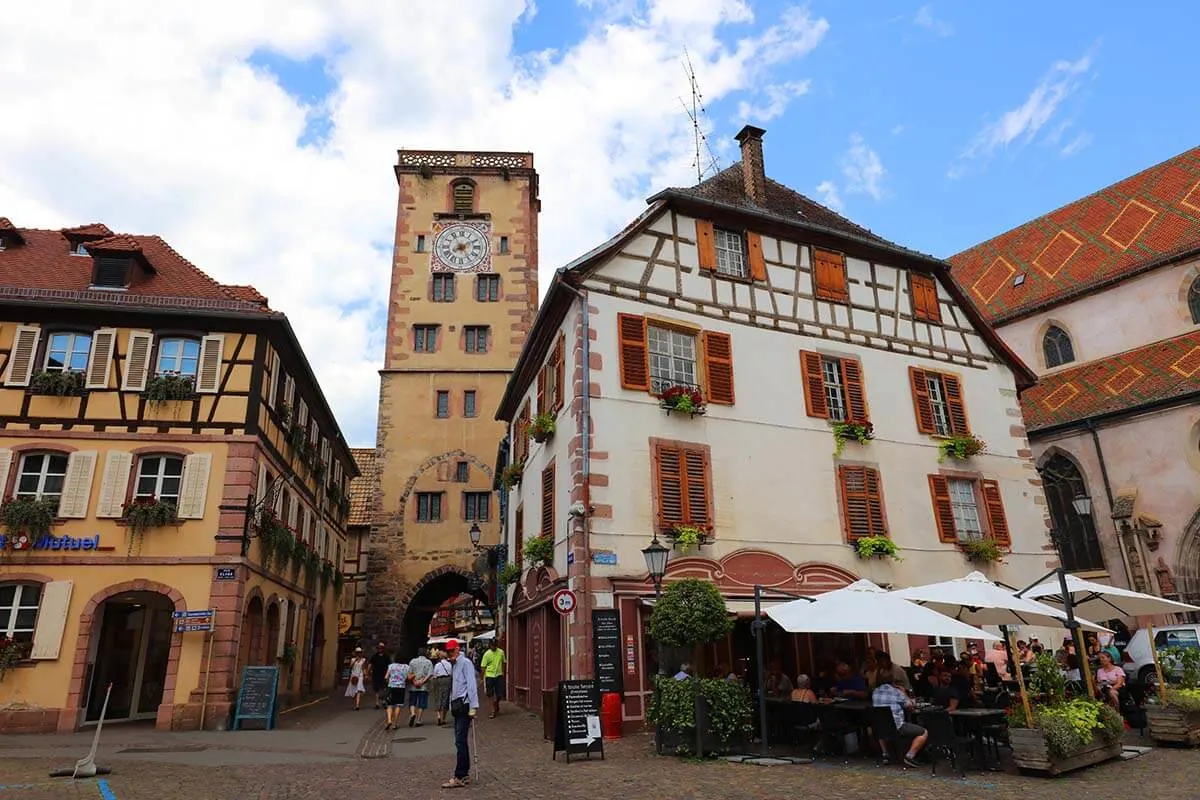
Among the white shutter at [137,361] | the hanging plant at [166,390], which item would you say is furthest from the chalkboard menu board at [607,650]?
the white shutter at [137,361]

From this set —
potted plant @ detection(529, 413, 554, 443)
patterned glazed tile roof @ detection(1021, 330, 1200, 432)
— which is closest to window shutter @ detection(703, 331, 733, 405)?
potted plant @ detection(529, 413, 554, 443)

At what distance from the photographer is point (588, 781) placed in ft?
30.0

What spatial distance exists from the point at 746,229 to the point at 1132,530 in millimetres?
14482

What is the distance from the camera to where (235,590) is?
52.4 feet

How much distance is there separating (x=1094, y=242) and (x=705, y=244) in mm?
19254

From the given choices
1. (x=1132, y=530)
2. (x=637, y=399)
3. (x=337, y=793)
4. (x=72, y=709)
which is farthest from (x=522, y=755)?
(x=1132, y=530)

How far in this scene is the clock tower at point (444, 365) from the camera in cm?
3027

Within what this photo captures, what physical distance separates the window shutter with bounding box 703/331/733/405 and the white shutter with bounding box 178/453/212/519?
32.6 ft

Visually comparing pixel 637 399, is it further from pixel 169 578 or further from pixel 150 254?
pixel 150 254

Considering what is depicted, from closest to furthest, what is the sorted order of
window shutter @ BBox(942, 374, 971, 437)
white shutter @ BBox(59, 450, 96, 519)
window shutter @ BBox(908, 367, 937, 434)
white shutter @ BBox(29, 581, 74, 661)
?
1. white shutter @ BBox(29, 581, 74, 661)
2. white shutter @ BBox(59, 450, 96, 519)
3. window shutter @ BBox(908, 367, 937, 434)
4. window shutter @ BBox(942, 374, 971, 437)

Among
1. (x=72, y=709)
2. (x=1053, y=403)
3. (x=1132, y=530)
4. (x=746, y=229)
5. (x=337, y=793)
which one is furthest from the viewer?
(x=1053, y=403)

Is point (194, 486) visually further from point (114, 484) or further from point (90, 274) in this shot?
point (90, 274)

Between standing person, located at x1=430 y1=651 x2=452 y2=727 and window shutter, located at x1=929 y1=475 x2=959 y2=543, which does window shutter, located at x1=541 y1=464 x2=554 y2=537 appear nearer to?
standing person, located at x1=430 y1=651 x2=452 y2=727

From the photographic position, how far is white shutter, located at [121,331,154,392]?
16875mm
